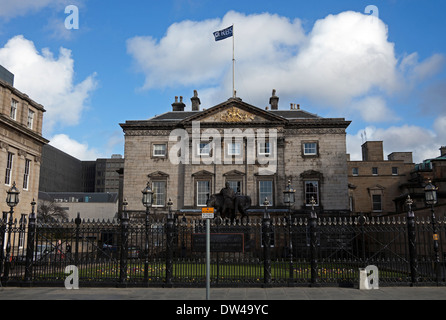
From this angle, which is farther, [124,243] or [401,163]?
[401,163]

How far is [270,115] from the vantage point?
42594 millimetres

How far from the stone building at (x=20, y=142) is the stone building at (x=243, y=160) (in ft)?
30.6

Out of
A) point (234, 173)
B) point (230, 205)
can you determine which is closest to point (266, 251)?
point (230, 205)

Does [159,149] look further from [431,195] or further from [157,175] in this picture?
[431,195]

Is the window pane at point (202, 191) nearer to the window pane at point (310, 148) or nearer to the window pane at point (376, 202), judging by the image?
the window pane at point (310, 148)

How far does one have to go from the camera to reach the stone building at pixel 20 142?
36188 millimetres

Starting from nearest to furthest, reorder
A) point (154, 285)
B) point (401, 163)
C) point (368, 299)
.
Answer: point (368, 299) < point (154, 285) < point (401, 163)

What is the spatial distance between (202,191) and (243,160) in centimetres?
539

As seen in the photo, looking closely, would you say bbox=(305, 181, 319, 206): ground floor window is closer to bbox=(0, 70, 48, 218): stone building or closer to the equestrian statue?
the equestrian statue

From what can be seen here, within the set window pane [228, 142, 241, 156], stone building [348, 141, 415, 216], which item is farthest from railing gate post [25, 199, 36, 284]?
stone building [348, 141, 415, 216]

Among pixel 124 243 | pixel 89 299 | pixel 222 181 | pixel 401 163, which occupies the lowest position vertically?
pixel 89 299
